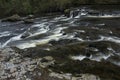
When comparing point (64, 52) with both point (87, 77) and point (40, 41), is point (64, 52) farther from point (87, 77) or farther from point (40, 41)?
point (40, 41)

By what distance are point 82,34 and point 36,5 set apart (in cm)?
1330

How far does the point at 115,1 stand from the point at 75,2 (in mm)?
3943

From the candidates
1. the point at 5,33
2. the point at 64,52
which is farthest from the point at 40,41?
the point at 5,33

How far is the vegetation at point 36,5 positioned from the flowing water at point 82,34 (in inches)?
176

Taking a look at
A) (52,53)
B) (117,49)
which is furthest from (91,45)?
(52,53)

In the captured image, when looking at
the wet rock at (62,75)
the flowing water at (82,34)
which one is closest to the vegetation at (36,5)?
the flowing water at (82,34)

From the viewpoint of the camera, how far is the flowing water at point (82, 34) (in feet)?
33.8

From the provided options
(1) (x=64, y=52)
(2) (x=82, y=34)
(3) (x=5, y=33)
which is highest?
(1) (x=64, y=52)

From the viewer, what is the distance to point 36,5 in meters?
25.4

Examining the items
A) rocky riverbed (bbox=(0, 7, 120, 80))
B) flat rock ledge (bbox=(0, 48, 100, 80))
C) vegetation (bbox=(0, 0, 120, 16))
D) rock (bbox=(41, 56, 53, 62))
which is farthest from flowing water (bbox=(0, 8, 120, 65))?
vegetation (bbox=(0, 0, 120, 16))

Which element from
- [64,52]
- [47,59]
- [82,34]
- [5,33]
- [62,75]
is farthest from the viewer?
[5,33]

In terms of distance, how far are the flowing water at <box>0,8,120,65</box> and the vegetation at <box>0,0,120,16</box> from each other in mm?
4483

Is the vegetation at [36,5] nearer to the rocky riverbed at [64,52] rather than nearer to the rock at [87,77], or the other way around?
the rocky riverbed at [64,52]

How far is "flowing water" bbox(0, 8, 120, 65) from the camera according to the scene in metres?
10.3
